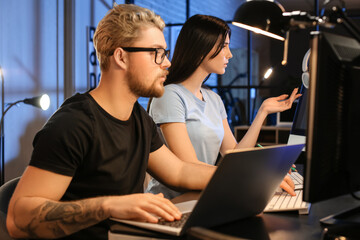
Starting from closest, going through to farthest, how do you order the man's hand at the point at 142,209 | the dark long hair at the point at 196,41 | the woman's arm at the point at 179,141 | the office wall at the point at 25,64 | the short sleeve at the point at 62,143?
the man's hand at the point at 142,209 < the short sleeve at the point at 62,143 < the woman's arm at the point at 179,141 < the dark long hair at the point at 196,41 < the office wall at the point at 25,64

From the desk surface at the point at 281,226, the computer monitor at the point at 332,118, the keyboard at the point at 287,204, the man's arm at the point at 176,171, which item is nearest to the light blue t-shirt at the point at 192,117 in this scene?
the man's arm at the point at 176,171

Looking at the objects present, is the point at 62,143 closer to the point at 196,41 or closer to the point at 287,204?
the point at 287,204

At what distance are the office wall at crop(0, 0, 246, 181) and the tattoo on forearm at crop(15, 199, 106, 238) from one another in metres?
2.94

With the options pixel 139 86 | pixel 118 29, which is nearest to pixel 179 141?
pixel 139 86

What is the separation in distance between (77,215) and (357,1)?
741 cm

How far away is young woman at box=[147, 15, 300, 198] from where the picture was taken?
71.5 inches

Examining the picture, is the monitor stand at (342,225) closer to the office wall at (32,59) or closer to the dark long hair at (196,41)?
the dark long hair at (196,41)

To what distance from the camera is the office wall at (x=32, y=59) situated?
371 cm

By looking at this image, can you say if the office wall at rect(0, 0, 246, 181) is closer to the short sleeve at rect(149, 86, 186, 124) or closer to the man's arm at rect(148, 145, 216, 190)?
the short sleeve at rect(149, 86, 186, 124)

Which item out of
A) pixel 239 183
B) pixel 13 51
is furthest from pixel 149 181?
pixel 13 51

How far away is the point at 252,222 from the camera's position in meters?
1.01

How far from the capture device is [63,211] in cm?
96

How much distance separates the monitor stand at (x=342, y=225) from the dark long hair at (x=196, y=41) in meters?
1.09

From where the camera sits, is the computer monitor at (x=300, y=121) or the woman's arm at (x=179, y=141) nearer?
the computer monitor at (x=300, y=121)
